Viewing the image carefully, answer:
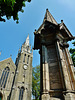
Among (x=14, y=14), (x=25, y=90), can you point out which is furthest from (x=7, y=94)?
(x=14, y=14)

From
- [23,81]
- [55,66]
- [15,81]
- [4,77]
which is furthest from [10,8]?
[23,81]

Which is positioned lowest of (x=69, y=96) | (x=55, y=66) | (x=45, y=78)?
(x=69, y=96)

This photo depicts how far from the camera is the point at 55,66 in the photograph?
10.9 feet

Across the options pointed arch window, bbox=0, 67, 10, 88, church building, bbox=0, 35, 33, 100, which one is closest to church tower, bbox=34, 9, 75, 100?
church building, bbox=0, 35, 33, 100

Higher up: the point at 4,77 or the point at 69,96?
the point at 4,77

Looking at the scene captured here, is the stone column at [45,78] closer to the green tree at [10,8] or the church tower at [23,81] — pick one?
the green tree at [10,8]

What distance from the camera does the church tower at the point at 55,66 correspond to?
2545mm

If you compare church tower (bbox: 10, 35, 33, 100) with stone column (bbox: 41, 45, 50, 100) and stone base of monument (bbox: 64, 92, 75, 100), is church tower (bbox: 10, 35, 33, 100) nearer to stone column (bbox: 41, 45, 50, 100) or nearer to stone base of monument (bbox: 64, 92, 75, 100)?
stone column (bbox: 41, 45, 50, 100)

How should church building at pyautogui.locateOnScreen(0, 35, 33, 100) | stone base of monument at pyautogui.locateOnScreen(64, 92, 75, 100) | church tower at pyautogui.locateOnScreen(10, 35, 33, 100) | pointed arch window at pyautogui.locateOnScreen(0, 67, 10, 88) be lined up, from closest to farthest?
stone base of monument at pyautogui.locateOnScreen(64, 92, 75, 100) → church building at pyautogui.locateOnScreen(0, 35, 33, 100) → church tower at pyautogui.locateOnScreen(10, 35, 33, 100) → pointed arch window at pyautogui.locateOnScreen(0, 67, 10, 88)

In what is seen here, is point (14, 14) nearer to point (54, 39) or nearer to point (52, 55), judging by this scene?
point (54, 39)

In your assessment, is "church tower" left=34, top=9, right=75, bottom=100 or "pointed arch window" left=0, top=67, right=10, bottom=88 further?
"pointed arch window" left=0, top=67, right=10, bottom=88

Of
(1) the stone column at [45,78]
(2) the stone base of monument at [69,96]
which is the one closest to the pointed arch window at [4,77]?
(1) the stone column at [45,78]

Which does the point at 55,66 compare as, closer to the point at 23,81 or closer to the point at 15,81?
the point at 15,81

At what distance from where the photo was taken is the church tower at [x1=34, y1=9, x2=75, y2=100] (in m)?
2.55
